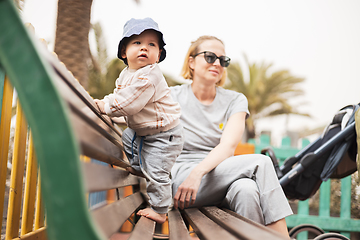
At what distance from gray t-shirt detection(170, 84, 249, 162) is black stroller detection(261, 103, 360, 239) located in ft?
2.29

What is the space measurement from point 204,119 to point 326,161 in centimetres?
117

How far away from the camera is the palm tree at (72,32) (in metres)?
4.81

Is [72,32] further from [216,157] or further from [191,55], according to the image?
[216,157]

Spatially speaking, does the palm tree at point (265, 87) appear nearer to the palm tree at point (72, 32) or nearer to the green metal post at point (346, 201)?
the green metal post at point (346, 201)

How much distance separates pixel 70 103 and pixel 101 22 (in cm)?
1042

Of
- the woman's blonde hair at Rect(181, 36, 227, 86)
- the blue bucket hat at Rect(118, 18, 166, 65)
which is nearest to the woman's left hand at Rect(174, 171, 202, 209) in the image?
the blue bucket hat at Rect(118, 18, 166, 65)

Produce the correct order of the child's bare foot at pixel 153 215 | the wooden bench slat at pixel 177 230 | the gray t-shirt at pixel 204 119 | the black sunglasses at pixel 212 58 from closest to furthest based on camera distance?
the wooden bench slat at pixel 177 230 → the child's bare foot at pixel 153 215 → the gray t-shirt at pixel 204 119 → the black sunglasses at pixel 212 58

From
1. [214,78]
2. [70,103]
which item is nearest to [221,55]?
[214,78]

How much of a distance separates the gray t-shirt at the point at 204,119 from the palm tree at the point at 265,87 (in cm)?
1065

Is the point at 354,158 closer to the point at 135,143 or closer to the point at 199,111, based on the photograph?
the point at 199,111

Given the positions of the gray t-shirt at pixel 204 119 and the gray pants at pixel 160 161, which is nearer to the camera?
the gray pants at pixel 160 161

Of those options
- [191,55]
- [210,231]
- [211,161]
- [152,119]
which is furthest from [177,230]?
[191,55]

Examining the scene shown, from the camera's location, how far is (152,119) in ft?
5.25

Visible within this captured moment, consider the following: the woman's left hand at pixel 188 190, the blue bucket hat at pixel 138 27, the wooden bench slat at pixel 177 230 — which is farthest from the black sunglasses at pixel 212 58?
the wooden bench slat at pixel 177 230
